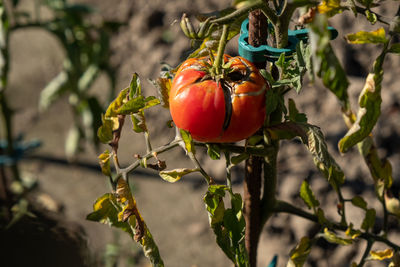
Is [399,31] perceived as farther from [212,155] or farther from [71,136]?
[71,136]

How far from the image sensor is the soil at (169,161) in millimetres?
2014

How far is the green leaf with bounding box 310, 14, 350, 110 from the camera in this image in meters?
0.49

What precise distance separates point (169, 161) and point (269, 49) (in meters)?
1.89

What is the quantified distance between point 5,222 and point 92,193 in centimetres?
116

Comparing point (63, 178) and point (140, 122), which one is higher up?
point (140, 122)

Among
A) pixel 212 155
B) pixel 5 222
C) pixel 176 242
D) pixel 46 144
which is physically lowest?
pixel 176 242

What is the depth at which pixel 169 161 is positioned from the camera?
2594 mm

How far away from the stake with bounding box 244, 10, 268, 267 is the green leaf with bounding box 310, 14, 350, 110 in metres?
0.22

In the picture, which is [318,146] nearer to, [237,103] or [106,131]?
[237,103]

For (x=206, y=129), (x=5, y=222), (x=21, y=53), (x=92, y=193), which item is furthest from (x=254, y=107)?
(x=21, y=53)

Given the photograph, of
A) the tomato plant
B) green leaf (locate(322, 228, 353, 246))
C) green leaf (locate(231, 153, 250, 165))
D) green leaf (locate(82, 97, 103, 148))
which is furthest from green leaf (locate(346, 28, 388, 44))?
green leaf (locate(82, 97, 103, 148))

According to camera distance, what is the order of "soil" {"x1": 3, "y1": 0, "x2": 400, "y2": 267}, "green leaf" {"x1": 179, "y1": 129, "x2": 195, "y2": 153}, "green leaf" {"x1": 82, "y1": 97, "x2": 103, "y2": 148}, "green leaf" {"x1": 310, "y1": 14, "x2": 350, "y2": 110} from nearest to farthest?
1. "green leaf" {"x1": 310, "y1": 14, "x2": 350, "y2": 110}
2. "green leaf" {"x1": 179, "y1": 129, "x2": 195, "y2": 153}
3. "soil" {"x1": 3, "y1": 0, "x2": 400, "y2": 267}
4. "green leaf" {"x1": 82, "y1": 97, "x2": 103, "y2": 148}

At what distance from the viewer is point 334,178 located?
0.89 meters

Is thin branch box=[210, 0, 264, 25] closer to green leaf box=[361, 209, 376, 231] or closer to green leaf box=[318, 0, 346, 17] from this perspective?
green leaf box=[318, 0, 346, 17]
